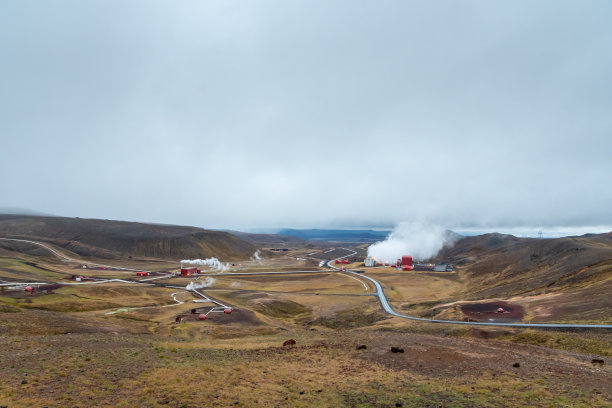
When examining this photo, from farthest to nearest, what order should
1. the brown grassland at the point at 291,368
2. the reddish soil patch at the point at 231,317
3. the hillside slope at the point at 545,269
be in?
the hillside slope at the point at 545,269 → the reddish soil patch at the point at 231,317 → the brown grassland at the point at 291,368

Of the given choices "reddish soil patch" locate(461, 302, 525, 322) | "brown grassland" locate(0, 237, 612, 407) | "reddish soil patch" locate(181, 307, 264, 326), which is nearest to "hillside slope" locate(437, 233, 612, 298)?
"reddish soil patch" locate(461, 302, 525, 322)

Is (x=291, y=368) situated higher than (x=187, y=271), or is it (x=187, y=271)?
(x=291, y=368)

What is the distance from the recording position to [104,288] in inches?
3137

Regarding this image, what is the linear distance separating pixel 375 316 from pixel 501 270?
A: 75.3 m

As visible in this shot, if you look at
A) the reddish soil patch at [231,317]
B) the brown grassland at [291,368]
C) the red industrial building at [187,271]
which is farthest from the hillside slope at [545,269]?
the red industrial building at [187,271]

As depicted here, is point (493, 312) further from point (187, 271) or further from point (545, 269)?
point (187, 271)

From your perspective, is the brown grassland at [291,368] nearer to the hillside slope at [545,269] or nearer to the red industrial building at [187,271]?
the hillside slope at [545,269]

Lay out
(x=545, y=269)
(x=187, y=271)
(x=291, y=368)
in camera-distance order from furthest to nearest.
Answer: (x=187, y=271)
(x=545, y=269)
(x=291, y=368)

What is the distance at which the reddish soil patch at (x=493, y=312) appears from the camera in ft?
163

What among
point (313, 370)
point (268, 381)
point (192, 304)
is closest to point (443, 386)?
point (313, 370)

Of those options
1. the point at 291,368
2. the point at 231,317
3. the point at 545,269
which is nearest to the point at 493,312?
A: the point at 231,317

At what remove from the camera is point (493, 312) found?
5353cm

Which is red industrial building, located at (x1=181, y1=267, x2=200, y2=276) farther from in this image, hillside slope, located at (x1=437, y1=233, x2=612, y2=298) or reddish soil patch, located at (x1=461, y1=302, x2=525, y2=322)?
reddish soil patch, located at (x1=461, y1=302, x2=525, y2=322)

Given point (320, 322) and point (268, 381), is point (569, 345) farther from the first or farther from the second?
point (320, 322)
